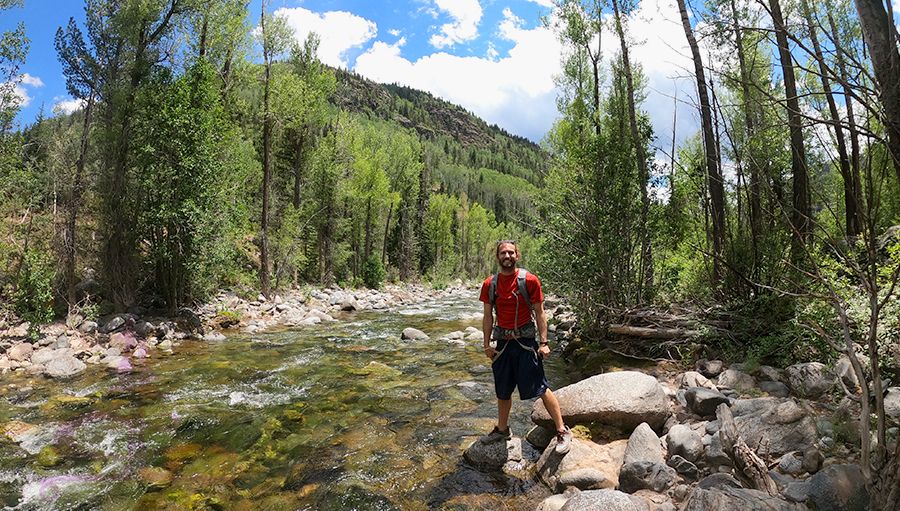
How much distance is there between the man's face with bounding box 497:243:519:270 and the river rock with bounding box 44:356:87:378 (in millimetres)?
8306

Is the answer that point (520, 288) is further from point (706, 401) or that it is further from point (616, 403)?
point (706, 401)

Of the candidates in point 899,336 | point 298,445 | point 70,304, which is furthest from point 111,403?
point 899,336

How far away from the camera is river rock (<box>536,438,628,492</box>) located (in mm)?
4109

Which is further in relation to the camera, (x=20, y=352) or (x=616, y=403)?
(x=20, y=352)

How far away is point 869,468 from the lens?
8.53ft

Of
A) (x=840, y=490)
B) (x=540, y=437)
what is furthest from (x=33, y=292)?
(x=840, y=490)


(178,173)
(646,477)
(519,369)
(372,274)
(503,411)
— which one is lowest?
(646,477)

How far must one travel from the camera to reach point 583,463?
439 cm

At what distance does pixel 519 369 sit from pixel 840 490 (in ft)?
8.75

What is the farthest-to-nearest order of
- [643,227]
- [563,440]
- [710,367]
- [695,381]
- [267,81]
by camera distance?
[267,81], [643,227], [710,367], [695,381], [563,440]

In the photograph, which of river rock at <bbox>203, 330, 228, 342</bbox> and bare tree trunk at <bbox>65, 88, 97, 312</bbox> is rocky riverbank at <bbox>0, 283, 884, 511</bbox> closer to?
bare tree trunk at <bbox>65, 88, 97, 312</bbox>

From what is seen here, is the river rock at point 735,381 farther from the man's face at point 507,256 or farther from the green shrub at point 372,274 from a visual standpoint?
the green shrub at point 372,274

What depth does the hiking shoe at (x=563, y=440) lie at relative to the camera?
451cm

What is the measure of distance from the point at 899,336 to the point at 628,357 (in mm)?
3820
